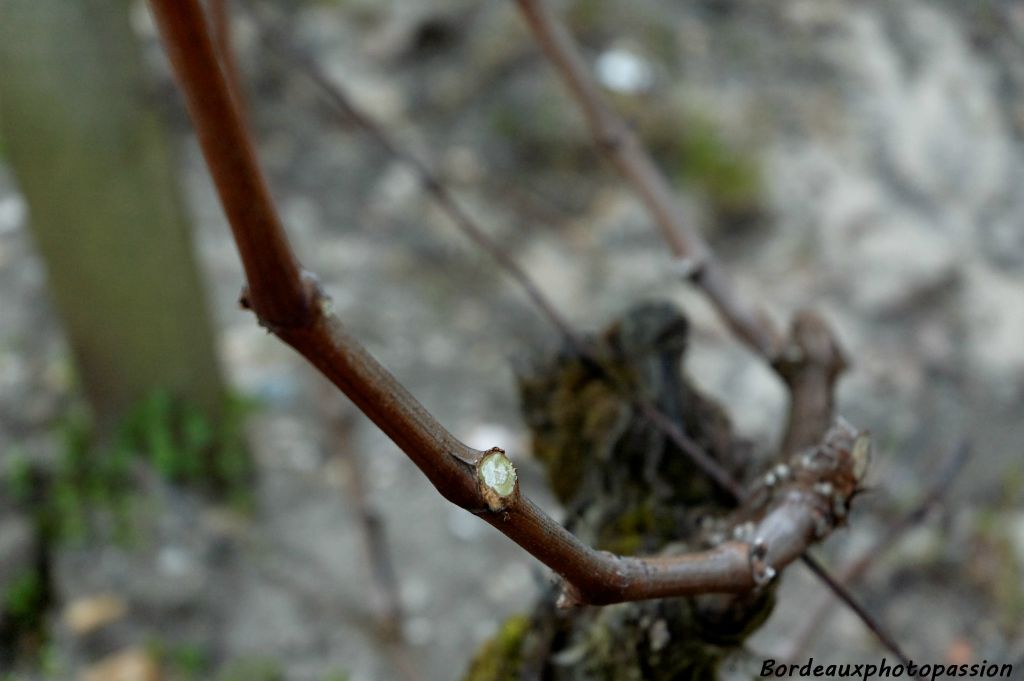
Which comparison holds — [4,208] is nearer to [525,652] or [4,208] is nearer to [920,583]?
[525,652]

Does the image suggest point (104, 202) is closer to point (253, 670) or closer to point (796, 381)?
point (253, 670)

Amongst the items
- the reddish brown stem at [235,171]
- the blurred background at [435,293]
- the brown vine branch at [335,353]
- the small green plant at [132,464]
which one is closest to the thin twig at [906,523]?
the blurred background at [435,293]

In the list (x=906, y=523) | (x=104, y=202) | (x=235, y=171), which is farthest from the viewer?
(x=104, y=202)

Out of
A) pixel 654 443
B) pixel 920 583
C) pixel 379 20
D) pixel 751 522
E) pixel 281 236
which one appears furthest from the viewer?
pixel 379 20

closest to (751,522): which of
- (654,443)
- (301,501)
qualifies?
(654,443)

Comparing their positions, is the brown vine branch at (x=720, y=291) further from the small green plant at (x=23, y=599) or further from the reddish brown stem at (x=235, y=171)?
the small green plant at (x=23, y=599)

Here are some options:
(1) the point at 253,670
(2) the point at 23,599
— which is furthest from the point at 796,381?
(2) the point at 23,599
